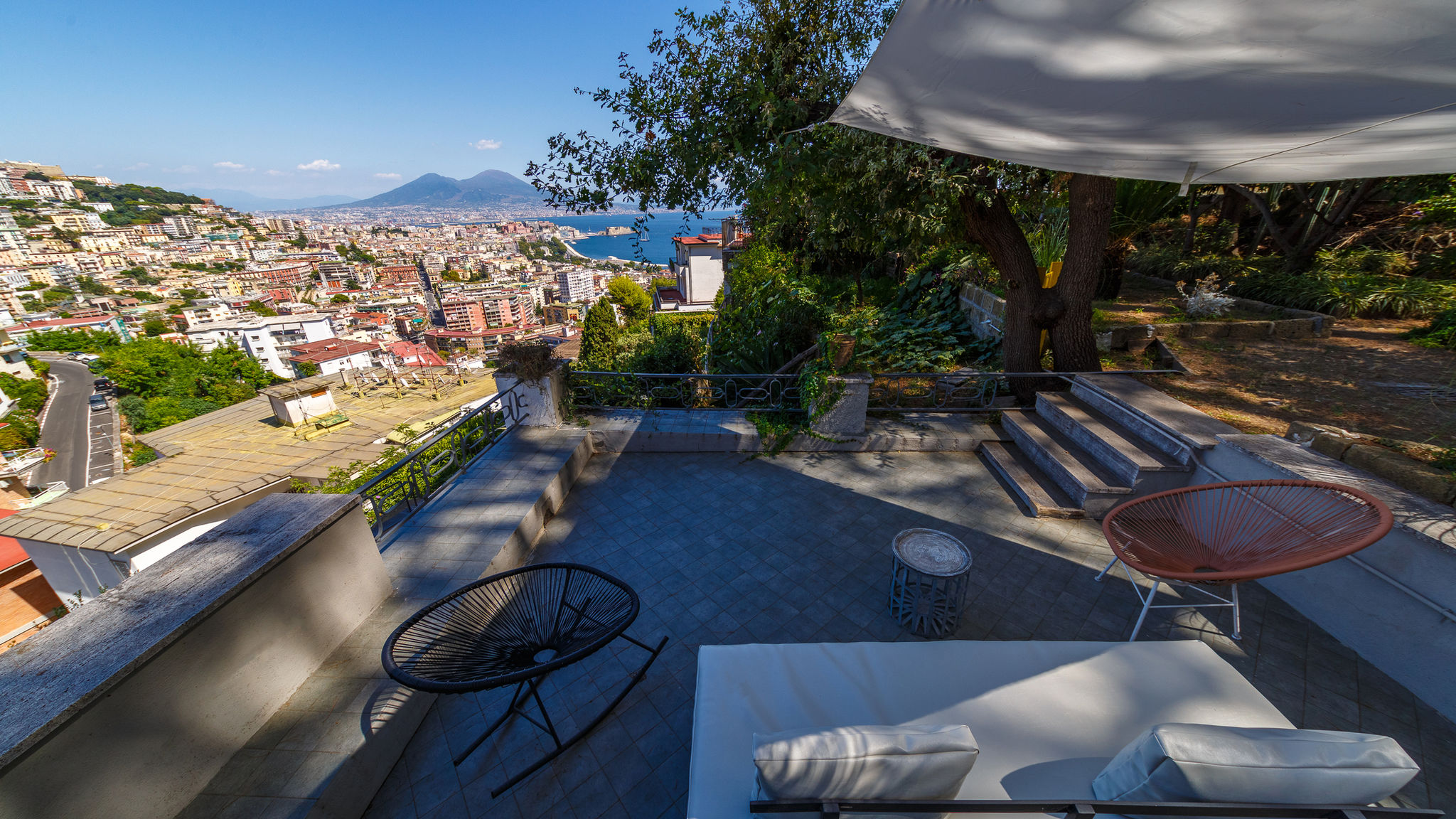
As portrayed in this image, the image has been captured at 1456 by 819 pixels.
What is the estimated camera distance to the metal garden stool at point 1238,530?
2.40 metres

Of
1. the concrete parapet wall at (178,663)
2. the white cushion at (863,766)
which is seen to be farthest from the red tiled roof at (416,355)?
the white cushion at (863,766)

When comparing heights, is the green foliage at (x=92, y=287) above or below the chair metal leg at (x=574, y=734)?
below

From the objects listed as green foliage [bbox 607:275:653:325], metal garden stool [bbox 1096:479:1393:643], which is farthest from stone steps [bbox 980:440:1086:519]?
green foliage [bbox 607:275:653:325]

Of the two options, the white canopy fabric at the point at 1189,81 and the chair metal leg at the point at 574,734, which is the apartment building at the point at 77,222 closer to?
the chair metal leg at the point at 574,734

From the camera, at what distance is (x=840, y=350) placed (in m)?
5.19

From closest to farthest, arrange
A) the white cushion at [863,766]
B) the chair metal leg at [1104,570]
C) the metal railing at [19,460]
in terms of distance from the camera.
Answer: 1. the white cushion at [863,766]
2. the chair metal leg at [1104,570]
3. the metal railing at [19,460]

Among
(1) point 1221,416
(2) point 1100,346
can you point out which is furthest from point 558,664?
(2) point 1100,346

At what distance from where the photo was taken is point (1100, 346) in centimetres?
661

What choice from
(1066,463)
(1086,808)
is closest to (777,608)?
(1086,808)

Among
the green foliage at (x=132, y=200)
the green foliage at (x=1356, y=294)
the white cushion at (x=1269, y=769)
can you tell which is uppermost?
the green foliage at (x=132, y=200)

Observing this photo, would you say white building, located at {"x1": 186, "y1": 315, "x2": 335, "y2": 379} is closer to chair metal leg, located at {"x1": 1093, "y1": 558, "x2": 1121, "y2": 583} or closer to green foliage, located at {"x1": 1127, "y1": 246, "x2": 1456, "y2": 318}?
chair metal leg, located at {"x1": 1093, "y1": 558, "x2": 1121, "y2": 583}

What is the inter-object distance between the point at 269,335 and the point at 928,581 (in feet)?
216

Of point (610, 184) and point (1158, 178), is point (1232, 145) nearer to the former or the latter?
point (1158, 178)

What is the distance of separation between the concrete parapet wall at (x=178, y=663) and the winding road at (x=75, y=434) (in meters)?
35.2
